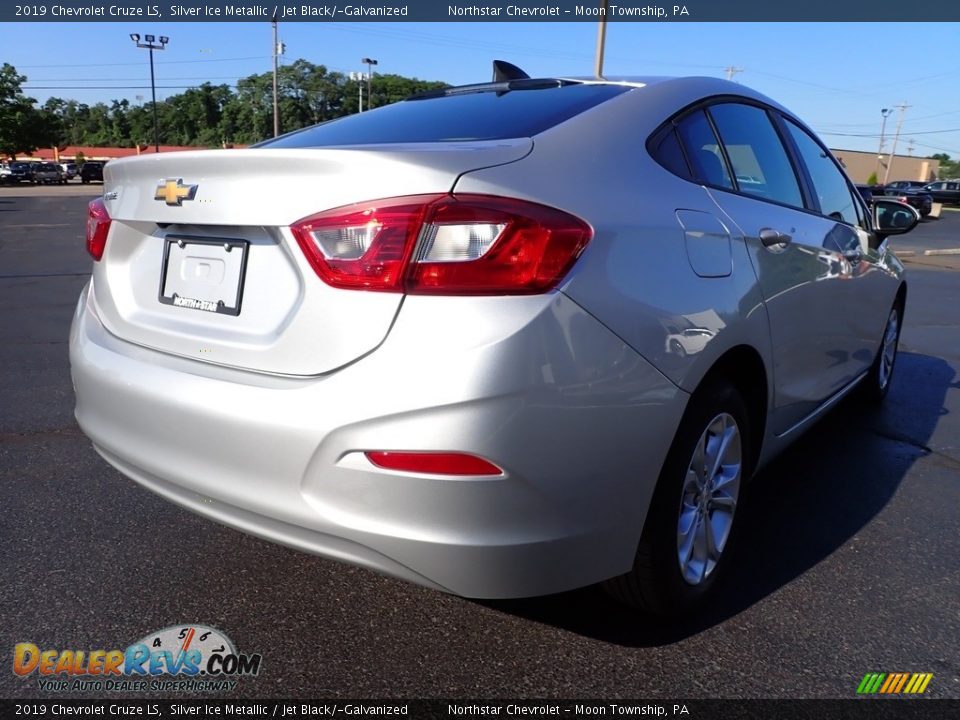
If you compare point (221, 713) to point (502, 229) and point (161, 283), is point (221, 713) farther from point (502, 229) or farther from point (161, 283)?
point (502, 229)

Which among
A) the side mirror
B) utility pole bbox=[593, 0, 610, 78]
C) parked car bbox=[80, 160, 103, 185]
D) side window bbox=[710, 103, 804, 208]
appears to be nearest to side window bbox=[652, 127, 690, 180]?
side window bbox=[710, 103, 804, 208]

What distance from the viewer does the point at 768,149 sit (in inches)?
121

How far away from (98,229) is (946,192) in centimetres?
5578

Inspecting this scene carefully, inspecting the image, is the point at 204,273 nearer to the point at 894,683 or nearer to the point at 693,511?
the point at 693,511

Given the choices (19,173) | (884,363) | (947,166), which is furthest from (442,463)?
(947,166)

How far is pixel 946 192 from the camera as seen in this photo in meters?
48.6

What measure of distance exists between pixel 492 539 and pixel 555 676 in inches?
23.3

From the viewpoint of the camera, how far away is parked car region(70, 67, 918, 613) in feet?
5.61

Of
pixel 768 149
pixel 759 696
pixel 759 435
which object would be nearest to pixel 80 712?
pixel 759 696

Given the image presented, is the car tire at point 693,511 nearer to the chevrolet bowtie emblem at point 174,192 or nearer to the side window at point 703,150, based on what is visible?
the side window at point 703,150

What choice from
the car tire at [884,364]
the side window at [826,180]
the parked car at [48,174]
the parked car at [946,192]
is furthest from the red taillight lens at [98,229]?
the parked car at [48,174]

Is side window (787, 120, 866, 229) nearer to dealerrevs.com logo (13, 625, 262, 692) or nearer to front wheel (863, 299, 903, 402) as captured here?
front wheel (863, 299, 903, 402)

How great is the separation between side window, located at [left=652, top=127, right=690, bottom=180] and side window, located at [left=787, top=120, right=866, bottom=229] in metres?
1.30

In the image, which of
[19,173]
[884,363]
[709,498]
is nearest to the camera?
[709,498]
